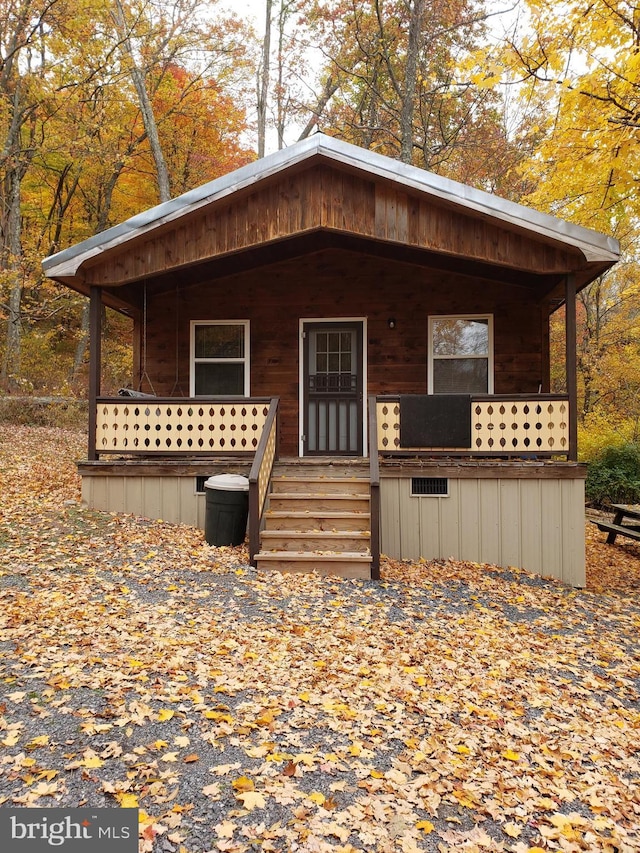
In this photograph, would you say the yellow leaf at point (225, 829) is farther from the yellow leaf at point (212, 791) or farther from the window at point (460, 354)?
the window at point (460, 354)

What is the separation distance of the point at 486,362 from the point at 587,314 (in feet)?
31.6

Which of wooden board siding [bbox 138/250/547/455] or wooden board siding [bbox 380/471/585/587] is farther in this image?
wooden board siding [bbox 138/250/547/455]

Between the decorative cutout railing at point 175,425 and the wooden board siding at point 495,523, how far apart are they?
6.80 ft

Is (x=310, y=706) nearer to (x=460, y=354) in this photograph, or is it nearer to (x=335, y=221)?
(x=335, y=221)

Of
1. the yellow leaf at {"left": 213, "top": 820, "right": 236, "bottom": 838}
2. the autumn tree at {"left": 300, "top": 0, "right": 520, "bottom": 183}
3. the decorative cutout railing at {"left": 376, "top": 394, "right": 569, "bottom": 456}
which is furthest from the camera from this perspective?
the autumn tree at {"left": 300, "top": 0, "right": 520, "bottom": 183}

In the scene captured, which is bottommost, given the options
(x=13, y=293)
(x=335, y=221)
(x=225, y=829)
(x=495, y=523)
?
(x=225, y=829)

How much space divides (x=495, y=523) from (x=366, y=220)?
4.21 metres

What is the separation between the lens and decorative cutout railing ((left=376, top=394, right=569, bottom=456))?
24.6ft

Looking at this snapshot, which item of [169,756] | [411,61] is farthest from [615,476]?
[169,756]

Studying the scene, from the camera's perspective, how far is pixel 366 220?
7.27 meters

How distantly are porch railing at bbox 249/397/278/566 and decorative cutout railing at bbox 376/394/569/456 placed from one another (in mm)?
1452

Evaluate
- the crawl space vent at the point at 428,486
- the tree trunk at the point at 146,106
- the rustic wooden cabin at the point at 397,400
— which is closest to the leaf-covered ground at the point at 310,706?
the rustic wooden cabin at the point at 397,400

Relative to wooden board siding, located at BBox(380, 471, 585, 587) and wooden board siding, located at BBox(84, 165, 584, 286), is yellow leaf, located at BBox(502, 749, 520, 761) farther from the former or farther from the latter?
wooden board siding, located at BBox(84, 165, 584, 286)

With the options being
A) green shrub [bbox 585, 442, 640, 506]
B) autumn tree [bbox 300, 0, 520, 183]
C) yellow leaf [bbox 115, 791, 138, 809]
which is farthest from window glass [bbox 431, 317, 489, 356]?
yellow leaf [bbox 115, 791, 138, 809]
